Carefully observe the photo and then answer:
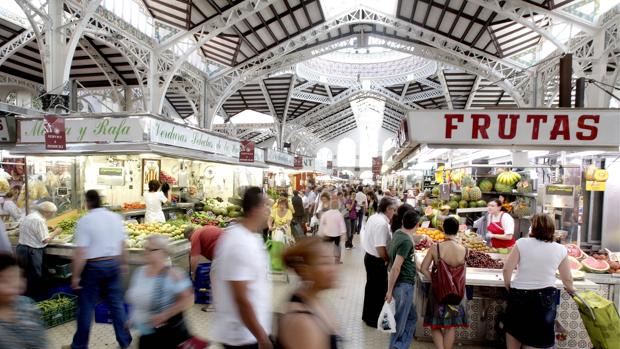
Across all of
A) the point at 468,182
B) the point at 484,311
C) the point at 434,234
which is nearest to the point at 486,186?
the point at 468,182

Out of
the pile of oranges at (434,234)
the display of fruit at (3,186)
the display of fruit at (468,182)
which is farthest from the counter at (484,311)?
the display of fruit at (3,186)

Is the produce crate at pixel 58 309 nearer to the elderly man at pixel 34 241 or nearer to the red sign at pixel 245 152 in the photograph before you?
the elderly man at pixel 34 241

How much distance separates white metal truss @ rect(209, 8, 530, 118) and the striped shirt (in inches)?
480

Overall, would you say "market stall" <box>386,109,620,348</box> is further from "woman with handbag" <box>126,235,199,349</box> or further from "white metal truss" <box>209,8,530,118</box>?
"white metal truss" <box>209,8,530,118</box>

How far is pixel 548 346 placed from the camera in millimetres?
3434

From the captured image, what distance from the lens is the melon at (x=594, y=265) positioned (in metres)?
4.70

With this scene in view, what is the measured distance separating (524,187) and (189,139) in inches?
222

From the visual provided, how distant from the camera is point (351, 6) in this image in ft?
51.3

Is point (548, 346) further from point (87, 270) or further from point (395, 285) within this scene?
point (87, 270)

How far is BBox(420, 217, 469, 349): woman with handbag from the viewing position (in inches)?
146

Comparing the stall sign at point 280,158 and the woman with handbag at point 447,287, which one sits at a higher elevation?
the stall sign at point 280,158

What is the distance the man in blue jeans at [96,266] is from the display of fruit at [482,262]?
12.1ft

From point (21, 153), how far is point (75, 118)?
121cm

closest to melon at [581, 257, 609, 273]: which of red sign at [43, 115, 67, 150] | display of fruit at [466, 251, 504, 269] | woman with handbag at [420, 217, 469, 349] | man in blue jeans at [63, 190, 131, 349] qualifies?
display of fruit at [466, 251, 504, 269]
